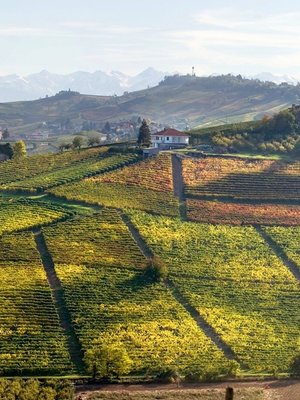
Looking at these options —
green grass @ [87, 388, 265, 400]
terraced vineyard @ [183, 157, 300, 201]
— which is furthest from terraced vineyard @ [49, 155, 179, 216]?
green grass @ [87, 388, 265, 400]

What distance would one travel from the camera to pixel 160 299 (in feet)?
205

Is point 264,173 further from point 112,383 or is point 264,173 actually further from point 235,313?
point 112,383

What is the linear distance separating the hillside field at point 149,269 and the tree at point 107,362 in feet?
0.36

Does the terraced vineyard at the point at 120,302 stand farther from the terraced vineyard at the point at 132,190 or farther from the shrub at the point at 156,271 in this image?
the terraced vineyard at the point at 132,190

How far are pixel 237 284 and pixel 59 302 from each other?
748 inches

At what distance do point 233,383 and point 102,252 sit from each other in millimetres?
22296

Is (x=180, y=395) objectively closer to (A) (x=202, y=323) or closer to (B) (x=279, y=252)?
(A) (x=202, y=323)

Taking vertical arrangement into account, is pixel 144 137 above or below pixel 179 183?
above

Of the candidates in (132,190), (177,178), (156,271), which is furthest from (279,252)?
(177,178)

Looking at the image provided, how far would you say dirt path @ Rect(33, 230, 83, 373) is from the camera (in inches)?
2072

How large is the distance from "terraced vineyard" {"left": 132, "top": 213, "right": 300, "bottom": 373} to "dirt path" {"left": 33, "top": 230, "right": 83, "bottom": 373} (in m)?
12.0

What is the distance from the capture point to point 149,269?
65.9 m

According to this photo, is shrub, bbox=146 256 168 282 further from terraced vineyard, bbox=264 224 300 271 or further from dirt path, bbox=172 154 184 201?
dirt path, bbox=172 154 184 201

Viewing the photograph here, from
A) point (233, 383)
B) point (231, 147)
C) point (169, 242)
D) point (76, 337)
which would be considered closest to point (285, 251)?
point (169, 242)
